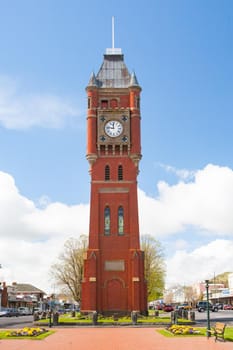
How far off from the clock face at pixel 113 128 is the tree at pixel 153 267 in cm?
3337

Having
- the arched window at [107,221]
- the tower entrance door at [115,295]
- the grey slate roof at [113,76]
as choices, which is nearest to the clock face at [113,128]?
the grey slate roof at [113,76]

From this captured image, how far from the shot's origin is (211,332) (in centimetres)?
2717

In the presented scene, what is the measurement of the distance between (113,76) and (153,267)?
123 ft

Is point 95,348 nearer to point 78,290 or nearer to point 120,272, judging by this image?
point 120,272

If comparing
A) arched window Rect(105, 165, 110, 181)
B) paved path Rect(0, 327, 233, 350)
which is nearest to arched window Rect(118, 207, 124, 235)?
arched window Rect(105, 165, 110, 181)

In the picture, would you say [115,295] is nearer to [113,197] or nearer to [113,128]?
[113,197]

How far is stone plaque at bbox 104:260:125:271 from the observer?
165 feet

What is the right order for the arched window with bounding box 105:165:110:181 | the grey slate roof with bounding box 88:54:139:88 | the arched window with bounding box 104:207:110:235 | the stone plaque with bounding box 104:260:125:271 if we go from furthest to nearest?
the grey slate roof with bounding box 88:54:139:88, the arched window with bounding box 105:165:110:181, the arched window with bounding box 104:207:110:235, the stone plaque with bounding box 104:260:125:271

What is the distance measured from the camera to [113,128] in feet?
178

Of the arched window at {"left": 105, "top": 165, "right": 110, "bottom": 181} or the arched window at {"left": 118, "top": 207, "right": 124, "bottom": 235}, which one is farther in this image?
the arched window at {"left": 105, "top": 165, "right": 110, "bottom": 181}

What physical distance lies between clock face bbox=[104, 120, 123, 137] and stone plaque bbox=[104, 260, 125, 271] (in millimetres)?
13985

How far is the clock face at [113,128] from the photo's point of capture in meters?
54.0

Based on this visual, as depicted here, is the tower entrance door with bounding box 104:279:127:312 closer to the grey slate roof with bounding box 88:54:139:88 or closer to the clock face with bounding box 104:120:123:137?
the clock face with bounding box 104:120:123:137

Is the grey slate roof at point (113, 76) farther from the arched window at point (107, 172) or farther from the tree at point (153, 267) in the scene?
the tree at point (153, 267)
